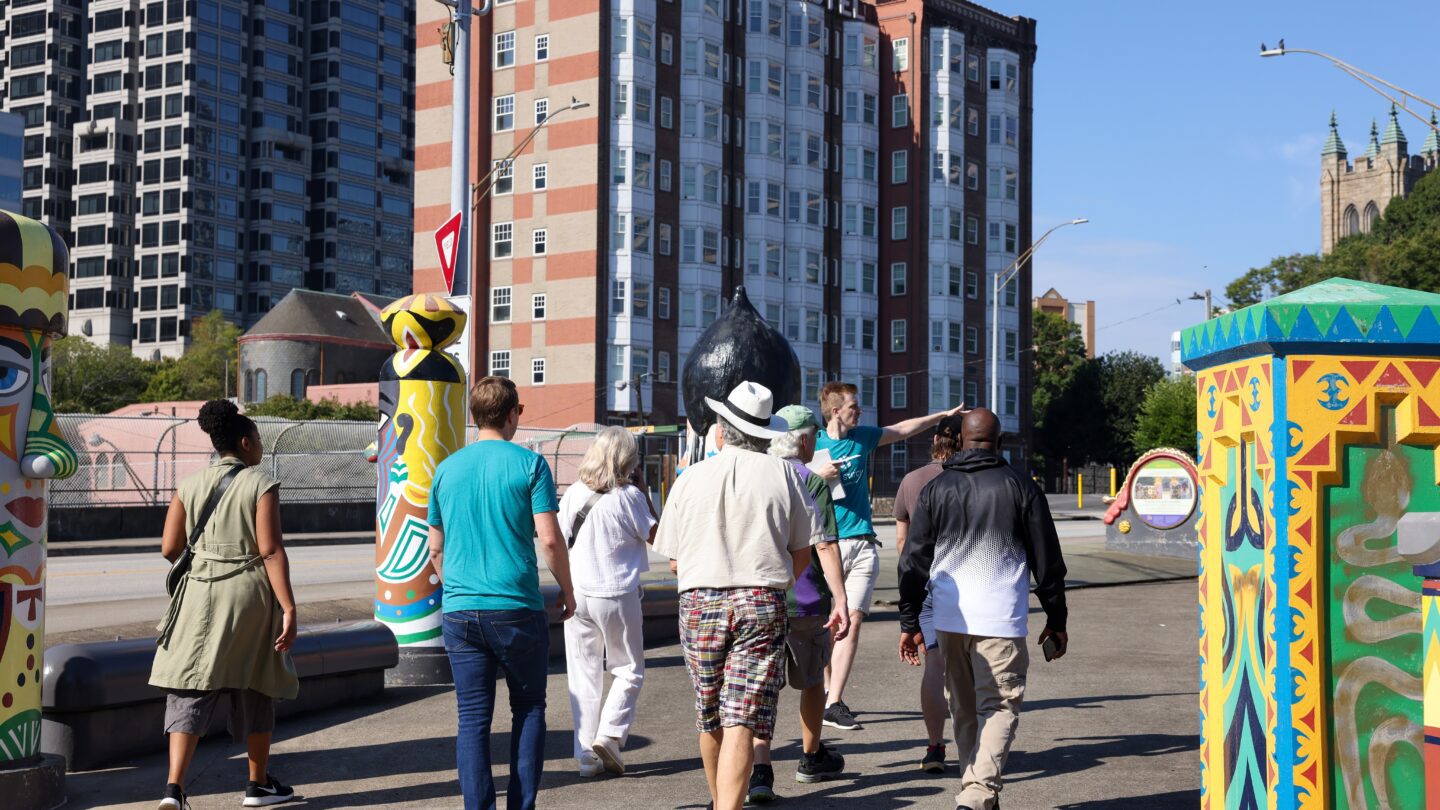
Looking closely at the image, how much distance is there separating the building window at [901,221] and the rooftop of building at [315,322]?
31.5m

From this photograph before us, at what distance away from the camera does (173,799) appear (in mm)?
6570

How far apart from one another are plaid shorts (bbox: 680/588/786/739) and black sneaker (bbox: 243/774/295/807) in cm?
228

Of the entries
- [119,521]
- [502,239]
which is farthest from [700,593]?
[502,239]

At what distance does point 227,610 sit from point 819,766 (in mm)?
3059

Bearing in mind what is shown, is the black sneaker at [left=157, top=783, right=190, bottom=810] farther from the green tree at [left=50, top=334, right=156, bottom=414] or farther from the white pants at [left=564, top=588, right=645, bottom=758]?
the green tree at [left=50, top=334, right=156, bottom=414]

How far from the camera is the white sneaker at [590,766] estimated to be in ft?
25.6

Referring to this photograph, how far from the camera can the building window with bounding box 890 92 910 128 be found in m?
74.1

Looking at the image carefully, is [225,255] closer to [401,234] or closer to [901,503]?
[401,234]

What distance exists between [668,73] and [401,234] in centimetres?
8122

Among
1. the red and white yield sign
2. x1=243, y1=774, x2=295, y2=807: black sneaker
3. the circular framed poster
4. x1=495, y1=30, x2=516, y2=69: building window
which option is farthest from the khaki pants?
x1=495, y1=30, x2=516, y2=69: building window

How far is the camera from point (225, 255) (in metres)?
125

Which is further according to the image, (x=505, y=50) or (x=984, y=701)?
(x=505, y=50)

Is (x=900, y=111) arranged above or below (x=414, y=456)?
above

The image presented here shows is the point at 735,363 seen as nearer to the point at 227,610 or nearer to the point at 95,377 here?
the point at 227,610
